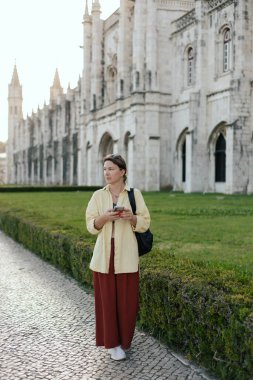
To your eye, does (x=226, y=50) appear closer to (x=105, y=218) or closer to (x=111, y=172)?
(x=111, y=172)

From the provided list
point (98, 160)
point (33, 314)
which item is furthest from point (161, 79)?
point (33, 314)

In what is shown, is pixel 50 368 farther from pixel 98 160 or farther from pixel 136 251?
pixel 98 160

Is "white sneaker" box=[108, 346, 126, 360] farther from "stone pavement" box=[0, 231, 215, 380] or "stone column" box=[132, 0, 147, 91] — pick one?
"stone column" box=[132, 0, 147, 91]

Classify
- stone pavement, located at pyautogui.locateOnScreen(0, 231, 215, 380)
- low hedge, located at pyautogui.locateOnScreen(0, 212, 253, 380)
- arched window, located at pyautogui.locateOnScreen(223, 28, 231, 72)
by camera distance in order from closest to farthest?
low hedge, located at pyautogui.locateOnScreen(0, 212, 253, 380) → stone pavement, located at pyautogui.locateOnScreen(0, 231, 215, 380) → arched window, located at pyautogui.locateOnScreen(223, 28, 231, 72)

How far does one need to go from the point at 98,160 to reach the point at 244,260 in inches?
1491

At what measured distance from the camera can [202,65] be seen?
30.5m

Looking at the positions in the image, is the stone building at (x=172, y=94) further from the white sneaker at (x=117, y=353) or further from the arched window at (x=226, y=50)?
the white sneaker at (x=117, y=353)

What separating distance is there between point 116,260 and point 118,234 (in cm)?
25

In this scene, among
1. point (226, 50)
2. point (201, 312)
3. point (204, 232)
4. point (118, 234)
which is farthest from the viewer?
point (226, 50)

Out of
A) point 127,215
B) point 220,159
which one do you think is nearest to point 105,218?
point 127,215

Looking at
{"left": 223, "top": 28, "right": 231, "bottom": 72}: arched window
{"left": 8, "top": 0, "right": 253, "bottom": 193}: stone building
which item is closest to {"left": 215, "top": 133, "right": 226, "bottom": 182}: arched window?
{"left": 8, "top": 0, "right": 253, "bottom": 193}: stone building

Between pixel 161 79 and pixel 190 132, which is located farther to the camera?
pixel 161 79

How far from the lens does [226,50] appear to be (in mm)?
29703

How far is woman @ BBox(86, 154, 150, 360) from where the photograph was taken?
15.4 feet
